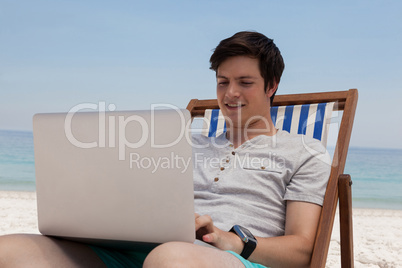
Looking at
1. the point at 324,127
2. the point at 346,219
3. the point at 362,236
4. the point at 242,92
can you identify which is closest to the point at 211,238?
the point at 346,219

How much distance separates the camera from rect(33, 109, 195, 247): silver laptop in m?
1.13

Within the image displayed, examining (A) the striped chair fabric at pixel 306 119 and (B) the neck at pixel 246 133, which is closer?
(B) the neck at pixel 246 133

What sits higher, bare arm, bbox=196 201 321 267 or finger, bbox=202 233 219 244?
finger, bbox=202 233 219 244

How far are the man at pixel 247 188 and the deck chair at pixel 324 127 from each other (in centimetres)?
5

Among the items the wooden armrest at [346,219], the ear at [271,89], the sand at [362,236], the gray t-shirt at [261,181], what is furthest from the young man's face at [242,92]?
the sand at [362,236]

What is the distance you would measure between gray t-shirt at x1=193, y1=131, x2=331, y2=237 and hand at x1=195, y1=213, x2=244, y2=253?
307 mm

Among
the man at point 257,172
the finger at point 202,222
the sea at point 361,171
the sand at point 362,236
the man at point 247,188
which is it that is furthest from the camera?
the sea at point 361,171

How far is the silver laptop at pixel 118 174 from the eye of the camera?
1.13 m

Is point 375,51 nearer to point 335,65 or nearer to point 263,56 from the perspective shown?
point 335,65

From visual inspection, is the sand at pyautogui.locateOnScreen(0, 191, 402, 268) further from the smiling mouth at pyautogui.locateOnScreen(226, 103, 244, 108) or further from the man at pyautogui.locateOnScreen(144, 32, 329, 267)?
the smiling mouth at pyautogui.locateOnScreen(226, 103, 244, 108)

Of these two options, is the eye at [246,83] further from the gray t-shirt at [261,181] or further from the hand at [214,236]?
the hand at [214,236]

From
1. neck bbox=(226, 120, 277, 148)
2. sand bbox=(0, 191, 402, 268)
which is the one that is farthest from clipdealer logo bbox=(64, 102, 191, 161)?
sand bbox=(0, 191, 402, 268)

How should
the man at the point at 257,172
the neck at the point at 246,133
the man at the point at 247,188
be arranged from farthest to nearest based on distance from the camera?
1. the neck at the point at 246,133
2. the man at the point at 257,172
3. the man at the point at 247,188

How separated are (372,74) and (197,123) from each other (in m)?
18.1
